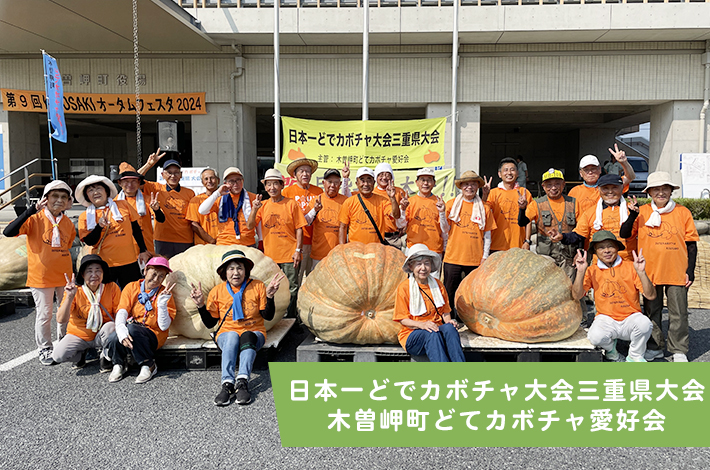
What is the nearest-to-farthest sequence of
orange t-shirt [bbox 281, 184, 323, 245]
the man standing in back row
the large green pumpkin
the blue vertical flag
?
the large green pumpkin, orange t-shirt [bbox 281, 184, 323, 245], the man standing in back row, the blue vertical flag

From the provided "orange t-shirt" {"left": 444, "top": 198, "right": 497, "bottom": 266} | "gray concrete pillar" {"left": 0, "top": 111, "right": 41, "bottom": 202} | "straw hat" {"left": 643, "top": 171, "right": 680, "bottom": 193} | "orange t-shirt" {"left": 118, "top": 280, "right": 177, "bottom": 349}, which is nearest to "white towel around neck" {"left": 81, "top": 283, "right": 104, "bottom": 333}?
"orange t-shirt" {"left": 118, "top": 280, "right": 177, "bottom": 349}

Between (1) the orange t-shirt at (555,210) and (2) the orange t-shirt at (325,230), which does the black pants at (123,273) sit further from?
(1) the orange t-shirt at (555,210)

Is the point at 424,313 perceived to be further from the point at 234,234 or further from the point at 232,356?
the point at 234,234

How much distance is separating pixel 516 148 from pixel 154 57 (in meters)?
17.8

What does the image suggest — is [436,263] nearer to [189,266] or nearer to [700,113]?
[189,266]

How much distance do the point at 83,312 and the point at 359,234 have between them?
2.66 m

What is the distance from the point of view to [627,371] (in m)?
3.13

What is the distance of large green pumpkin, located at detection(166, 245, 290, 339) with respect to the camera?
4.48 m

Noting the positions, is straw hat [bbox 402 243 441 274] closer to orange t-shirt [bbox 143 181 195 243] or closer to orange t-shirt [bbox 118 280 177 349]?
orange t-shirt [bbox 118 280 177 349]

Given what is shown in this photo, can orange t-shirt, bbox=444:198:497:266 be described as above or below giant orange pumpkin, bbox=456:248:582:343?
above

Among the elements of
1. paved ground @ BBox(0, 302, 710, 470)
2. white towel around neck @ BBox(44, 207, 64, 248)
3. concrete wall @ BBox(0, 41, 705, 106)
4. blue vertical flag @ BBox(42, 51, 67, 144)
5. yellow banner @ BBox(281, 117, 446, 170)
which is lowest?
paved ground @ BBox(0, 302, 710, 470)

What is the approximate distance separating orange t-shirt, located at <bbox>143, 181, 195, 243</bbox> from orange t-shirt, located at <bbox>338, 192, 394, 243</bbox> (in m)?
1.92

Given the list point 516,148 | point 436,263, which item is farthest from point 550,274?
point 516,148

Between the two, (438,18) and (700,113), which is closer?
(438,18)
